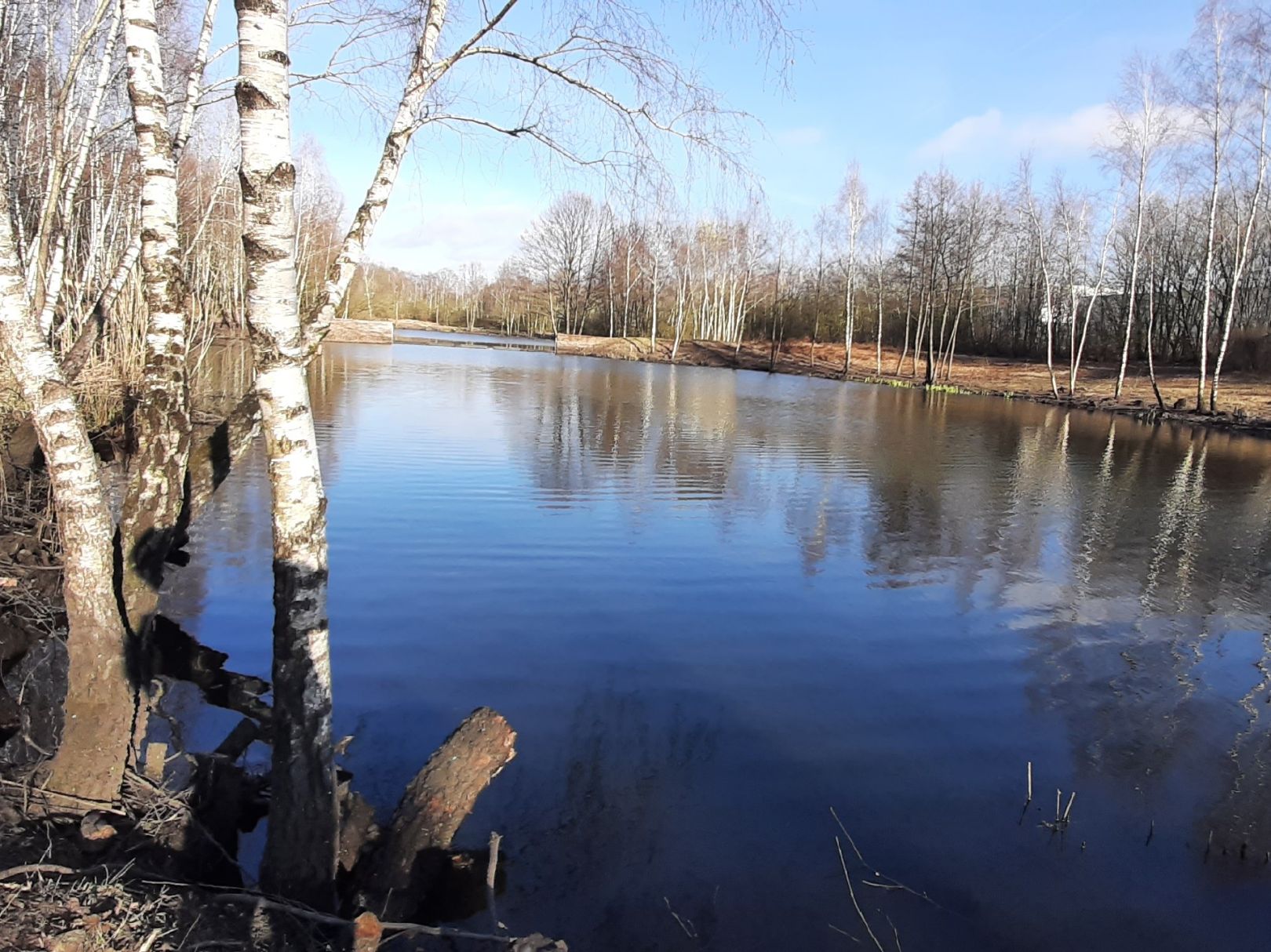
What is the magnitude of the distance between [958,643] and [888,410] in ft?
78.8

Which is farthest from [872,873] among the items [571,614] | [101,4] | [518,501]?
[101,4]

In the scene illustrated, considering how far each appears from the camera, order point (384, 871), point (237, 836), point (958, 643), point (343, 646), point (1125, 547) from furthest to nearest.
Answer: point (1125, 547)
point (958, 643)
point (343, 646)
point (237, 836)
point (384, 871)

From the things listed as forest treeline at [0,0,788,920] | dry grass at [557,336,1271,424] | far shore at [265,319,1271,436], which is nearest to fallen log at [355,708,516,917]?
forest treeline at [0,0,788,920]

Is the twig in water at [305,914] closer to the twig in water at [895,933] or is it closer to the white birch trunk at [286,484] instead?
the white birch trunk at [286,484]

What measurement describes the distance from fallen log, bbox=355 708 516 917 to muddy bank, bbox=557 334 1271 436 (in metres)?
30.1

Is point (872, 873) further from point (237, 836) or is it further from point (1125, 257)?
point (1125, 257)

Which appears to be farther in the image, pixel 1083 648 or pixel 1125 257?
pixel 1125 257

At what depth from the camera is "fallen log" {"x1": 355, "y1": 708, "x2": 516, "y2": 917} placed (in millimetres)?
3934

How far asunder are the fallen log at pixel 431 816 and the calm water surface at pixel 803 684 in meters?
0.46

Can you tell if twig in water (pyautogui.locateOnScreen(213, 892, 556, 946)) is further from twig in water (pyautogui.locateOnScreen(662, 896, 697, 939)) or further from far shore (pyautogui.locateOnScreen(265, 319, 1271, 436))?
far shore (pyautogui.locateOnScreen(265, 319, 1271, 436))

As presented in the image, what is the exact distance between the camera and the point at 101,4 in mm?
8359

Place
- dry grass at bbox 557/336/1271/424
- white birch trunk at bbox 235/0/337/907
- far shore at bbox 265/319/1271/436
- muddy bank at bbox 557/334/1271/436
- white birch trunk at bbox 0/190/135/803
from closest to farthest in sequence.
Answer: white birch trunk at bbox 235/0/337/907, white birch trunk at bbox 0/190/135/803, muddy bank at bbox 557/334/1271/436, far shore at bbox 265/319/1271/436, dry grass at bbox 557/336/1271/424

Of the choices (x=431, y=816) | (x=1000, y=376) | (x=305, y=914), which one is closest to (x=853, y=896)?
(x=431, y=816)

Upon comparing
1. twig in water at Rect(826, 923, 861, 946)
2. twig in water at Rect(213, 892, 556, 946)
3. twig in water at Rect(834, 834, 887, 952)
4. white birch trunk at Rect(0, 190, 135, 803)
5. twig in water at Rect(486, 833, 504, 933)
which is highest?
white birch trunk at Rect(0, 190, 135, 803)
